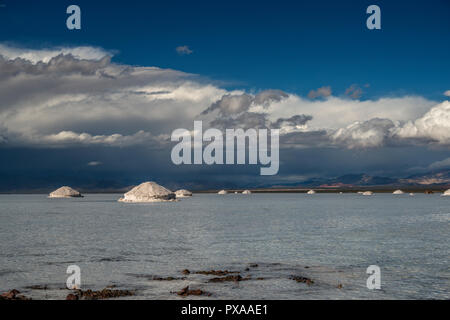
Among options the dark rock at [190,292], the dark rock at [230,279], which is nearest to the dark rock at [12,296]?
the dark rock at [190,292]

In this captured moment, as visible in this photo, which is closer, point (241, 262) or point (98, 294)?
point (98, 294)

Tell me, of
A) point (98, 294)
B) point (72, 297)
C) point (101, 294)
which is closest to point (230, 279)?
point (101, 294)

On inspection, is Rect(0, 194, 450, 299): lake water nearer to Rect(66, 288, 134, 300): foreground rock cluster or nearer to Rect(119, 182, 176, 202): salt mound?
→ Rect(66, 288, 134, 300): foreground rock cluster

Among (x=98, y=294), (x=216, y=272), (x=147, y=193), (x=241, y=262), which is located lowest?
(x=241, y=262)

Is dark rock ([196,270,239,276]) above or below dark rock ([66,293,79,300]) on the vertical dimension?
below

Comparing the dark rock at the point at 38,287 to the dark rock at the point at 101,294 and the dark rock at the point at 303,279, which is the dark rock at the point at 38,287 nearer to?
the dark rock at the point at 101,294

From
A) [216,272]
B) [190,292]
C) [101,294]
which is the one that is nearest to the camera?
[101,294]

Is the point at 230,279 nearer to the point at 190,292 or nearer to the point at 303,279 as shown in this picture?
the point at 190,292

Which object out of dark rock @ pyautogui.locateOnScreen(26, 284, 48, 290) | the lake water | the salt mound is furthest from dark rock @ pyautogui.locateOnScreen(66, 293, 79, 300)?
the salt mound

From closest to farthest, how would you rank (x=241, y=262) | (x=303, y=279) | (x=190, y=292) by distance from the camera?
(x=190, y=292), (x=303, y=279), (x=241, y=262)

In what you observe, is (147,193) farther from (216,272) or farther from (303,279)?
(303,279)

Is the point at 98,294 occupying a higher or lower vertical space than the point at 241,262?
higher
